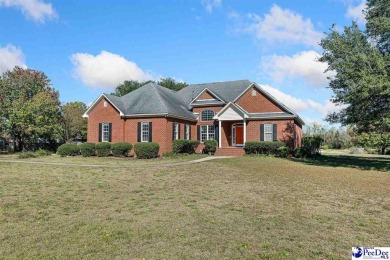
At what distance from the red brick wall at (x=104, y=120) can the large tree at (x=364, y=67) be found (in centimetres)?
1766

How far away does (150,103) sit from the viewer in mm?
27641

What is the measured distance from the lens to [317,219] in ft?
23.8

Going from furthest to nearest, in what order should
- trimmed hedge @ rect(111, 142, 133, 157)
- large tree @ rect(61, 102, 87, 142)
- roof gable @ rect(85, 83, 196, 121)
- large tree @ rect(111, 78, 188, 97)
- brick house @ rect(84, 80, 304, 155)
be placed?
large tree @ rect(111, 78, 188, 97)
large tree @ rect(61, 102, 87, 142)
brick house @ rect(84, 80, 304, 155)
roof gable @ rect(85, 83, 196, 121)
trimmed hedge @ rect(111, 142, 133, 157)

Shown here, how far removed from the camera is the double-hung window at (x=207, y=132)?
2997cm

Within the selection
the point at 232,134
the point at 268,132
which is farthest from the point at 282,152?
the point at 232,134

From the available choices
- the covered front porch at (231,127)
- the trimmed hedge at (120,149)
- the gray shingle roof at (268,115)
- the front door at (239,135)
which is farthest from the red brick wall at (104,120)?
the gray shingle roof at (268,115)

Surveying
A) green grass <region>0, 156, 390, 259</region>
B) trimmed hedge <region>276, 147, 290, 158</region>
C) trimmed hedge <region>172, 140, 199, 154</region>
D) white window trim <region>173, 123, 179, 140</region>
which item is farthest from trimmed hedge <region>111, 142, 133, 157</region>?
trimmed hedge <region>276, 147, 290, 158</region>

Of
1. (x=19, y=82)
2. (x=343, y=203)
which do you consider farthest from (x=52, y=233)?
(x=19, y=82)

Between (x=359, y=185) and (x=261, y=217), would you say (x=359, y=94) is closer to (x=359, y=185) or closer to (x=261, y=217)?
(x=359, y=185)

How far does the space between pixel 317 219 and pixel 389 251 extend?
2.16 metres

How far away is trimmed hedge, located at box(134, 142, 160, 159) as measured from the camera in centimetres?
2389

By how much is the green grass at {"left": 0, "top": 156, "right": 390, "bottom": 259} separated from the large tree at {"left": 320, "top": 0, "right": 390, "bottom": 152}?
6.04 meters

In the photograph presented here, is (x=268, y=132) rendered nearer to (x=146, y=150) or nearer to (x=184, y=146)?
(x=184, y=146)

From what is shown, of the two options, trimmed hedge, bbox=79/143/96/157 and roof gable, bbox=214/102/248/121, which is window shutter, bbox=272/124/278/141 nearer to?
roof gable, bbox=214/102/248/121
